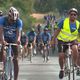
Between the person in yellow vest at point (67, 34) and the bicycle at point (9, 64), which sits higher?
the person in yellow vest at point (67, 34)

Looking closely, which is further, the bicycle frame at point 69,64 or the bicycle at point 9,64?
the bicycle frame at point 69,64

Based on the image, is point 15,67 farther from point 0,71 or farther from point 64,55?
point 64,55

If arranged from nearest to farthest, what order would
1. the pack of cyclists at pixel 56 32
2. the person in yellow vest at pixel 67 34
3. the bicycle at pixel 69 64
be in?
the pack of cyclists at pixel 56 32 < the bicycle at pixel 69 64 < the person in yellow vest at pixel 67 34

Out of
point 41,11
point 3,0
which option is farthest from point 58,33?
point 41,11

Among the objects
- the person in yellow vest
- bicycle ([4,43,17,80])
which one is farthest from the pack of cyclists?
bicycle ([4,43,17,80])

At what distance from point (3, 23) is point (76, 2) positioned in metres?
41.7

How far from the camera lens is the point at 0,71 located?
12297mm

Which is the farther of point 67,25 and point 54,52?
point 54,52

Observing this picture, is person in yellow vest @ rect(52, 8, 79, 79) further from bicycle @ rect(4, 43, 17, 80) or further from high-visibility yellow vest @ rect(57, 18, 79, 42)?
bicycle @ rect(4, 43, 17, 80)

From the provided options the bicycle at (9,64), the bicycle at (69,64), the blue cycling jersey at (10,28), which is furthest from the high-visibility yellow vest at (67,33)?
the bicycle at (9,64)

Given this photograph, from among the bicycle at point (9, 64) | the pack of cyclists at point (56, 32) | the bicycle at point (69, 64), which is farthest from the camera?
the bicycle at point (69, 64)

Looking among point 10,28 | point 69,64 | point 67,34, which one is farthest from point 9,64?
point 67,34

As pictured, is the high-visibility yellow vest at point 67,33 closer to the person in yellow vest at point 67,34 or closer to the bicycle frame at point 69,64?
the person in yellow vest at point 67,34

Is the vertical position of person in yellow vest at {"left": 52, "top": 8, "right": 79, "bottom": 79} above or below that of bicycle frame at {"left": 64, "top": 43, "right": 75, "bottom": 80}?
above
